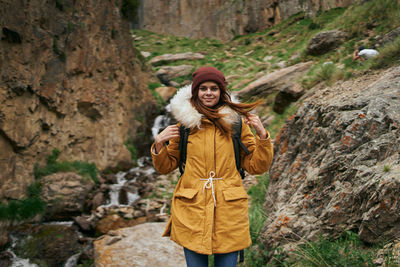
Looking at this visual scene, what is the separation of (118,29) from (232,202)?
12850 mm

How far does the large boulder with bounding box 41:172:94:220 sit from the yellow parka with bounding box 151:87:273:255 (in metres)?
6.35

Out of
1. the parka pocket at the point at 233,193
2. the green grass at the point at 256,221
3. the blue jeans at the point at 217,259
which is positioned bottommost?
the green grass at the point at 256,221

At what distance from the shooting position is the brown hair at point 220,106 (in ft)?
7.07

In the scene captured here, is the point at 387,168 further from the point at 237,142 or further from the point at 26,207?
the point at 26,207

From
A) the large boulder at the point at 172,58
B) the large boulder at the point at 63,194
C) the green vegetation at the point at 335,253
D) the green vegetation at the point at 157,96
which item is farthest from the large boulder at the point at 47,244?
the large boulder at the point at 172,58

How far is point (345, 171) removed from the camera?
2887 millimetres

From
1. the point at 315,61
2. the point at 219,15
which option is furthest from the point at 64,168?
the point at 219,15

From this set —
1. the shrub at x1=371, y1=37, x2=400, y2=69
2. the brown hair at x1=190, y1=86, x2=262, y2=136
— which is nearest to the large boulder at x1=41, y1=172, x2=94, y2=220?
the brown hair at x1=190, y1=86, x2=262, y2=136

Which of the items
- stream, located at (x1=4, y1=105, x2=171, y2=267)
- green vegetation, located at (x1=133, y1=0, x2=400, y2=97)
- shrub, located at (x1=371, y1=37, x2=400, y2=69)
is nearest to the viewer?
shrub, located at (x1=371, y1=37, x2=400, y2=69)

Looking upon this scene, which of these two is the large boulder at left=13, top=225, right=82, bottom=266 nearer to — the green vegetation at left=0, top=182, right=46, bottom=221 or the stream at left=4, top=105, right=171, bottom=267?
the stream at left=4, top=105, right=171, bottom=267

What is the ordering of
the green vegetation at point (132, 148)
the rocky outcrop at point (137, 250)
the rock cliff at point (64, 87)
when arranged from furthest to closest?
the green vegetation at point (132, 148), the rock cliff at point (64, 87), the rocky outcrop at point (137, 250)

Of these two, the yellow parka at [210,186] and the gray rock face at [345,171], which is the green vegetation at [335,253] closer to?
the gray rock face at [345,171]

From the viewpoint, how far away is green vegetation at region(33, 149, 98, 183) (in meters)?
7.95

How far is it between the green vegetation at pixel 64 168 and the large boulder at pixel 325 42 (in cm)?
1002
